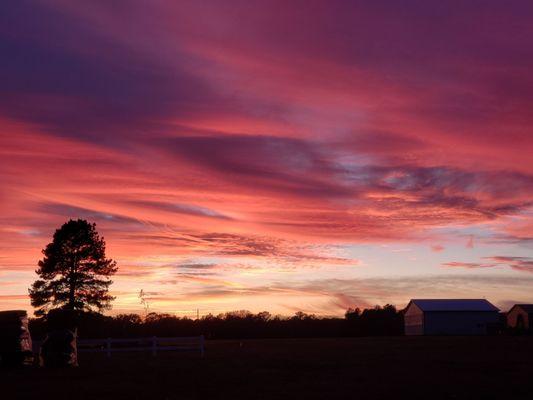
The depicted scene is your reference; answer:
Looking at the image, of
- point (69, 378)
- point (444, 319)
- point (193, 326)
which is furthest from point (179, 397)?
point (444, 319)

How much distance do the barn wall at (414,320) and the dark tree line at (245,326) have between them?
453cm

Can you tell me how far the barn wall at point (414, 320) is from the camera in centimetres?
10706

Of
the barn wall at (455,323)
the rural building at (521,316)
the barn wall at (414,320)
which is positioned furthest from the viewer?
the barn wall at (414,320)

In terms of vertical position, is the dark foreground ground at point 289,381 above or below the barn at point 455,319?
below

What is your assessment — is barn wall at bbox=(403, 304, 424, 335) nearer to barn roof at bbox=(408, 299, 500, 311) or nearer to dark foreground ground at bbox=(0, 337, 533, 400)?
barn roof at bbox=(408, 299, 500, 311)

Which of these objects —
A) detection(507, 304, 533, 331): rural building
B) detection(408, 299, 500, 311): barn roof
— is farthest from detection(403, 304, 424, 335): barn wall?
detection(507, 304, 533, 331): rural building

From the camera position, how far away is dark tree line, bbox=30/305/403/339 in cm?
7538

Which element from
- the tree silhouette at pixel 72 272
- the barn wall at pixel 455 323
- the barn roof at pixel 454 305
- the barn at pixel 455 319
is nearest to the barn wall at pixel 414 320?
the barn at pixel 455 319

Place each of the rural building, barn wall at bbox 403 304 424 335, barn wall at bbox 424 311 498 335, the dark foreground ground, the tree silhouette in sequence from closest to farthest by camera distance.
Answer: the dark foreground ground
the tree silhouette
barn wall at bbox 424 311 498 335
the rural building
barn wall at bbox 403 304 424 335

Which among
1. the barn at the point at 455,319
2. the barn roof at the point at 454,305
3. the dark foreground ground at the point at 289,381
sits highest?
the barn roof at the point at 454,305

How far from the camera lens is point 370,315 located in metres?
120

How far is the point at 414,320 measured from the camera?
364 ft

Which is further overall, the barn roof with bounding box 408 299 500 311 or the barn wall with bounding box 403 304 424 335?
the barn roof with bounding box 408 299 500 311

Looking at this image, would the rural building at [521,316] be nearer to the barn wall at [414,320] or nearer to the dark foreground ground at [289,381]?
the barn wall at [414,320]
